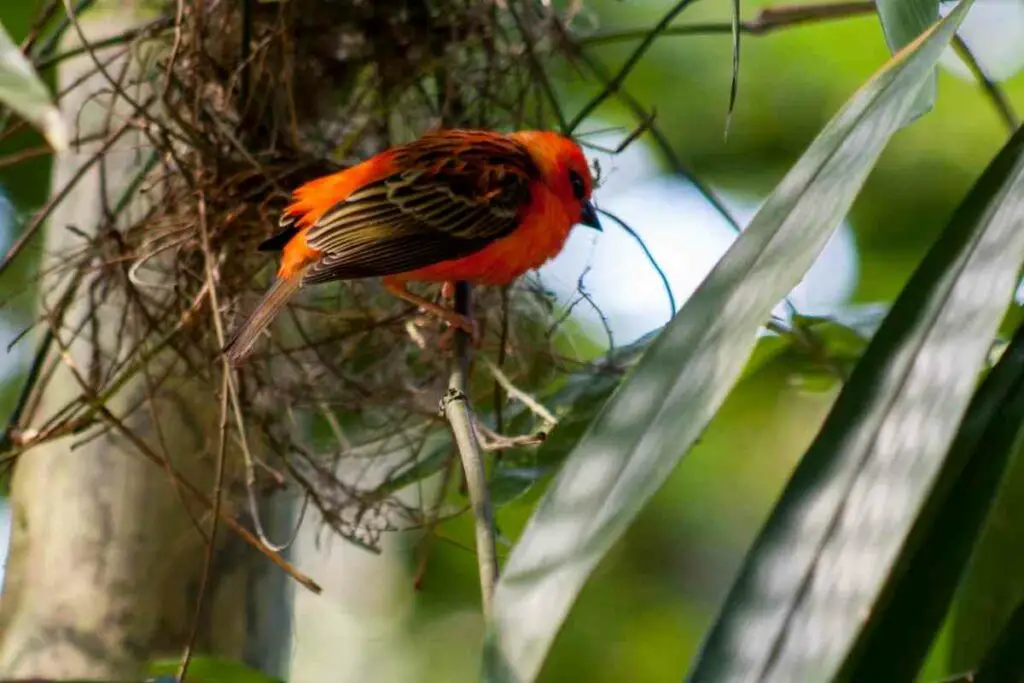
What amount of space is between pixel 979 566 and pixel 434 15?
1014mm

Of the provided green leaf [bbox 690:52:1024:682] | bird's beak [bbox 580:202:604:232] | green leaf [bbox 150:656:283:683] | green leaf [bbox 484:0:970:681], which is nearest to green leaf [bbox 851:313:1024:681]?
green leaf [bbox 690:52:1024:682]

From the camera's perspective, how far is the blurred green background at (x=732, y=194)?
9.46ft

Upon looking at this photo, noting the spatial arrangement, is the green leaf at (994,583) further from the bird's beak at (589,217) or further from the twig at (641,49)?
the bird's beak at (589,217)

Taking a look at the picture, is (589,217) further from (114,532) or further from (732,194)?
(732,194)

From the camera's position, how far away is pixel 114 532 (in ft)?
4.89

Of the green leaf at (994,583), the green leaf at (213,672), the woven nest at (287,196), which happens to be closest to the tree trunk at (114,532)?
the woven nest at (287,196)

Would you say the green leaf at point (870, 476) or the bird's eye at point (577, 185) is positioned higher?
the bird's eye at point (577, 185)

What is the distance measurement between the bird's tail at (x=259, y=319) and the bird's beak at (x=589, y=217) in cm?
48

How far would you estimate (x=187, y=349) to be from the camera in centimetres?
157

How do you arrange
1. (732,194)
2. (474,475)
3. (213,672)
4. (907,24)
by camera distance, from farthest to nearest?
(732,194)
(213,672)
(474,475)
(907,24)

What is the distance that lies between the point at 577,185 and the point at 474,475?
87cm

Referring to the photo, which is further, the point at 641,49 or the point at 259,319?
the point at 641,49

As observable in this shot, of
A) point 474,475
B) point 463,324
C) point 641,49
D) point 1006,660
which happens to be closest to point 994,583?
point 1006,660

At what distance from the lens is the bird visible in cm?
142
